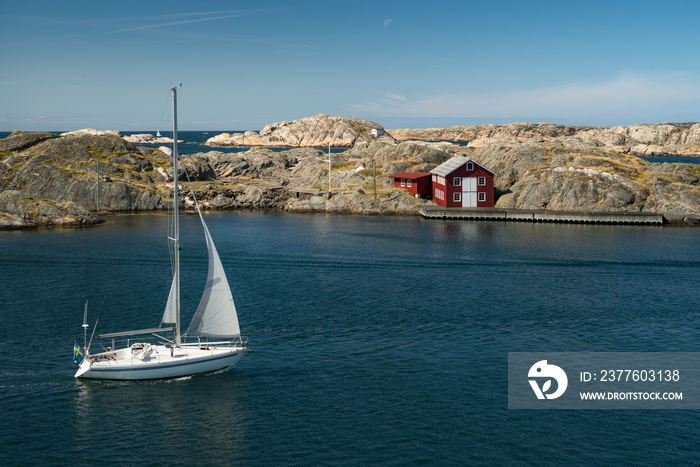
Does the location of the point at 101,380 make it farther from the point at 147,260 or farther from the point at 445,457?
the point at 147,260

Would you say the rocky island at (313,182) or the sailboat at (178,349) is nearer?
the sailboat at (178,349)

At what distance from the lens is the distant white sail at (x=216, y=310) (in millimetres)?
36062

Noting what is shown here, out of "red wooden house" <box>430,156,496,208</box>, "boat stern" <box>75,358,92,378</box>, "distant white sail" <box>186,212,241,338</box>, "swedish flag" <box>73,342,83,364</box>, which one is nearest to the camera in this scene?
"boat stern" <box>75,358,92,378</box>

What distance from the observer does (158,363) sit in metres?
34.1

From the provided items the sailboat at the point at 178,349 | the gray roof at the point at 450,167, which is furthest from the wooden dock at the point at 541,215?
the sailboat at the point at 178,349

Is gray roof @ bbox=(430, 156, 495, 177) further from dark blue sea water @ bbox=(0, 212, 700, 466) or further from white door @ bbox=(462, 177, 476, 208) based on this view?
dark blue sea water @ bbox=(0, 212, 700, 466)

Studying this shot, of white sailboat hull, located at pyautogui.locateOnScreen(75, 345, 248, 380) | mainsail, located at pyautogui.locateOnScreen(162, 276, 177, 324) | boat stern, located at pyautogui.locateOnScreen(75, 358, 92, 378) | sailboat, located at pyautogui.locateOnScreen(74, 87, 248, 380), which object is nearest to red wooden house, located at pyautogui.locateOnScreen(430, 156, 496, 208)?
sailboat, located at pyautogui.locateOnScreen(74, 87, 248, 380)

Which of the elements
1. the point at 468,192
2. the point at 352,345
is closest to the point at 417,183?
the point at 468,192

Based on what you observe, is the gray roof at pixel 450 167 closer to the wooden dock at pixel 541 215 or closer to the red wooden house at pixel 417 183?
the red wooden house at pixel 417 183

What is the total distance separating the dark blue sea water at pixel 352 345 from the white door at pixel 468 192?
2985 cm

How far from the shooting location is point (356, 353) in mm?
39656

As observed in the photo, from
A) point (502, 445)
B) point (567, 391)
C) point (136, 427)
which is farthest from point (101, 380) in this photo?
point (567, 391)

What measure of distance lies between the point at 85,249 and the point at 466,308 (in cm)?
5140

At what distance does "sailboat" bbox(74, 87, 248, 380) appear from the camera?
34156mm
